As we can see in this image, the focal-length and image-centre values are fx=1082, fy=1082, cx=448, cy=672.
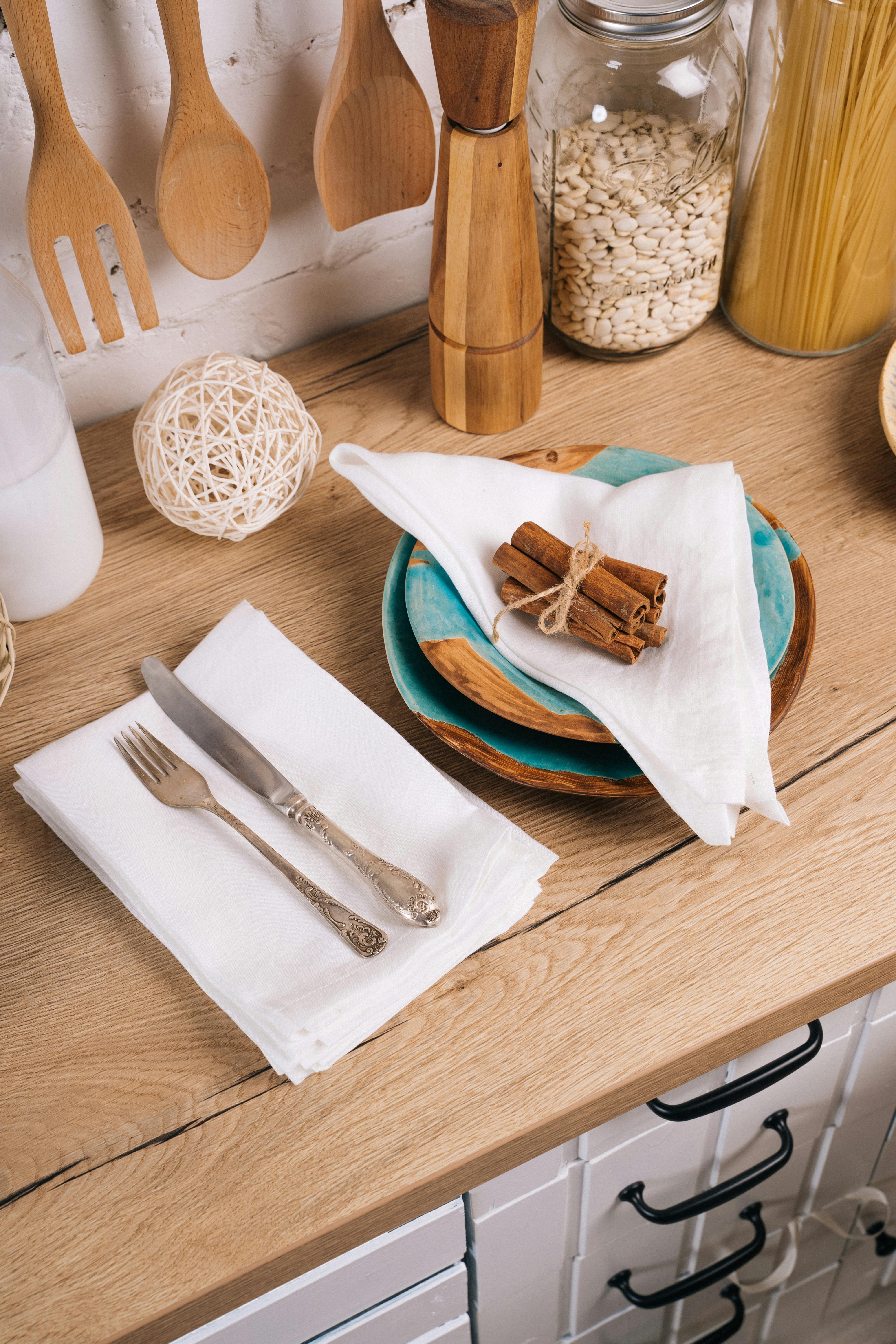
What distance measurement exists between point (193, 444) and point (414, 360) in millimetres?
296

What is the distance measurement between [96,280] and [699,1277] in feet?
3.08

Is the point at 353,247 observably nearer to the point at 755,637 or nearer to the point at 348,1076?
the point at 755,637

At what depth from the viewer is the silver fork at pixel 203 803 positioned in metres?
0.61

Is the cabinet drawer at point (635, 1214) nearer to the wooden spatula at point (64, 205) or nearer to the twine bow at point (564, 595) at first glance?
the twine bow at point (564, 595)

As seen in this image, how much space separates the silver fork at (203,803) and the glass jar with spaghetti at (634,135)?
1.65ft

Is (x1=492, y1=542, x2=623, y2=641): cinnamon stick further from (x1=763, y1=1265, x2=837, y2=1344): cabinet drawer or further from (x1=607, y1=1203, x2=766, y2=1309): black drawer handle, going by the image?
(x1=763, y1=1265, x2=837, y2=1344): cabinet drawer

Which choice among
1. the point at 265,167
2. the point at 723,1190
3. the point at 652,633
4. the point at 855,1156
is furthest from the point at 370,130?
the point at 855,1156

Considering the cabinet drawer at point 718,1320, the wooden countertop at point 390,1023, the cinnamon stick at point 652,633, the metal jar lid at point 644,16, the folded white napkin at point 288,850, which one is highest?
the metal jar lid at point 644,16

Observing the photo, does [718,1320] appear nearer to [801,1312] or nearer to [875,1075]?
[801,1312]

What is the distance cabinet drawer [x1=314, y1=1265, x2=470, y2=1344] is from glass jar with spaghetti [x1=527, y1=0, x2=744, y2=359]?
748 mm

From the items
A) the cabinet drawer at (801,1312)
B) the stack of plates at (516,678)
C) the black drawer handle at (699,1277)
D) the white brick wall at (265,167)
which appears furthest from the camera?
the cabinet drawer at (801,1312)

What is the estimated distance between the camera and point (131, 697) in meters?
0.77

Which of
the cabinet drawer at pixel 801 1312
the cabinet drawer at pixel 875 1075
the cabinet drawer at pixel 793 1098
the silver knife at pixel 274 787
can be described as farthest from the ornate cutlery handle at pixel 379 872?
the cabinet drawer at pixel 801 1312

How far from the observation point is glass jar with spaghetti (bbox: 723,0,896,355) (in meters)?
0.75
